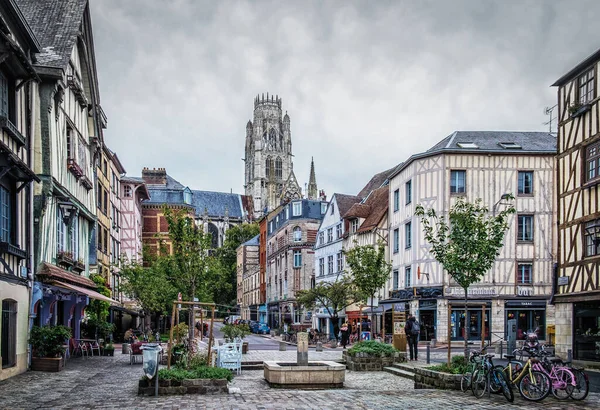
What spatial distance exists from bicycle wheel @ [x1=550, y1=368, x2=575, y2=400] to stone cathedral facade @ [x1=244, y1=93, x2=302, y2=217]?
429ft

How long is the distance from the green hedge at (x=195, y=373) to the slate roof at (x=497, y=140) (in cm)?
2392

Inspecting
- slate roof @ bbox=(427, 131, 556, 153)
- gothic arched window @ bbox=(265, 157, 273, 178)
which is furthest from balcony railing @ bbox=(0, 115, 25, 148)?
gothic arched window @ bbox=(265, 157, 273, 178)

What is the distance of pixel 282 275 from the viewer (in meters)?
67.6

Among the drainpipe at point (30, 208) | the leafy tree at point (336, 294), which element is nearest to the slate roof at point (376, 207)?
the leafy tree at point (336, 294)

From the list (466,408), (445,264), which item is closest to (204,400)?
(466,408)

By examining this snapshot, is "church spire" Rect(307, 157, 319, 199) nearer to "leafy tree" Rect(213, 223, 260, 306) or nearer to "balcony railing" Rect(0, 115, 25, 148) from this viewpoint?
"leafy tree" Rect(213, 223, 260, 306)

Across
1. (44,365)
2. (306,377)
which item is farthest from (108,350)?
(306,377)

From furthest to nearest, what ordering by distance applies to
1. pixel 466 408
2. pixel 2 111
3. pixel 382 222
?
pixel 382 222, pixel 2 111, pixel 466 408

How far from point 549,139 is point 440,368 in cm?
2684

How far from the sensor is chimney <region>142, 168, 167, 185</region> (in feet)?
239

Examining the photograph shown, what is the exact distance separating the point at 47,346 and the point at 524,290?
80.0 feet

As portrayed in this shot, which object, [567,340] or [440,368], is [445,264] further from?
[567,340]

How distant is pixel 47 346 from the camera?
19.5 meters

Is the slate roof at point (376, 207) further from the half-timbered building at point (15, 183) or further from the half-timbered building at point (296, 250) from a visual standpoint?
the half-timbered building at point (15, 183)
